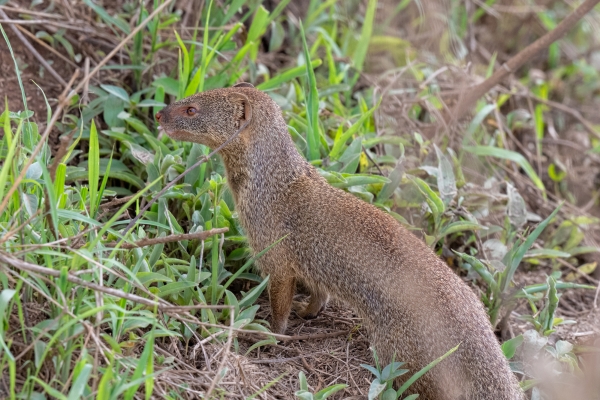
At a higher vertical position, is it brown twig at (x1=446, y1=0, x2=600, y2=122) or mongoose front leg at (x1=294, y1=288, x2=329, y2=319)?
brown twig at (x1=446, y1=0, x2=600, y2=122)

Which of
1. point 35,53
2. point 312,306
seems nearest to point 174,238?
point 312,306

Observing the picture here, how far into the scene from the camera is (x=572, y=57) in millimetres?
6570

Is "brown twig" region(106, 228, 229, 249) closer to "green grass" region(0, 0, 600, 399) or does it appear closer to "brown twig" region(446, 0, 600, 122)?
"green grass" region(0, 0, 600, 399)

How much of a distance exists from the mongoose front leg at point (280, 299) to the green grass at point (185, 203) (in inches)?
3.7

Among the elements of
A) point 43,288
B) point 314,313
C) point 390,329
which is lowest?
point 314,313

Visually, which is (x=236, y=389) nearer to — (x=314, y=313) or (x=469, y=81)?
(x=314, y=313)

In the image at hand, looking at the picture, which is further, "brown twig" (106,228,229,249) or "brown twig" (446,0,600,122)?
"brown twig" (446,0,600,122)

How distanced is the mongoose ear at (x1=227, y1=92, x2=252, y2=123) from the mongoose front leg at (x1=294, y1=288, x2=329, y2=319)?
89 centimetres

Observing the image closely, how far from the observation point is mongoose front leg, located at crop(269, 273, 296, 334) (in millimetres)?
3318

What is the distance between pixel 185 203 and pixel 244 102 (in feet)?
1.90

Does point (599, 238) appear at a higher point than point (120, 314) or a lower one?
lower

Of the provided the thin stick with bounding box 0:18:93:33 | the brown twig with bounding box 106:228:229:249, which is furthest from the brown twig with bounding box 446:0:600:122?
the brown twig with bounding box 106:228:229:249

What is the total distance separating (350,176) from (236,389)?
52.6 inches

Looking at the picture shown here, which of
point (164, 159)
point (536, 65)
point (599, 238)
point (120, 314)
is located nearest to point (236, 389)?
point (120, 314)
